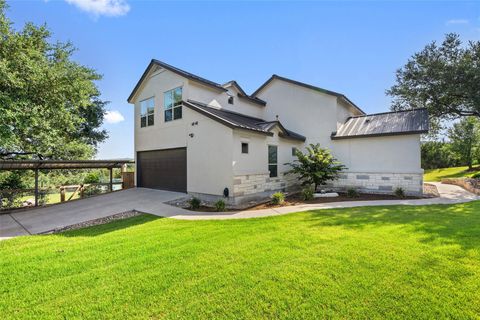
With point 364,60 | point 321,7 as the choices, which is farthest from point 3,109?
point 364,60

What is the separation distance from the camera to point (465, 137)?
2908cm

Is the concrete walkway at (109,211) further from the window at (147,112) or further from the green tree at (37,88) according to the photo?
the window at (147,112)

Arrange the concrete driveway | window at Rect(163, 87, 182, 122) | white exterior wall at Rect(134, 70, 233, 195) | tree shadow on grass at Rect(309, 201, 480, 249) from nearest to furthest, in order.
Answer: tree shadow on grass at Rect(309, 201, 480, 249)
the concrete driveway
white exterior wall at Rect(134, 70, 233, 195)
window at Rect(163, 87, 182, 122)

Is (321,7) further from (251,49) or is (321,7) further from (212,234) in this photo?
(212,234)

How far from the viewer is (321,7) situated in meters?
10.5

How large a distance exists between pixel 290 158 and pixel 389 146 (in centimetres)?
558

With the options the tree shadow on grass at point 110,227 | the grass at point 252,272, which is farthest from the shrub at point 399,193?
the tree shadow on grass at point 110,227

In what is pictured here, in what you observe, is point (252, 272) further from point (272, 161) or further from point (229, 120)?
point (272, 161)

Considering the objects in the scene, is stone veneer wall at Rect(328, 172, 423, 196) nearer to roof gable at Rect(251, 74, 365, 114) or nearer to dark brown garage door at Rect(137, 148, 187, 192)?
roof gable at Rect(251, 74, 365, 114)

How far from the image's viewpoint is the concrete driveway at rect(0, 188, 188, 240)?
770cm

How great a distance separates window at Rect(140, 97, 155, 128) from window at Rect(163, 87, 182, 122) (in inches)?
58.4

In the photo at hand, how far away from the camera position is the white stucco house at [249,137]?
10.9 metres

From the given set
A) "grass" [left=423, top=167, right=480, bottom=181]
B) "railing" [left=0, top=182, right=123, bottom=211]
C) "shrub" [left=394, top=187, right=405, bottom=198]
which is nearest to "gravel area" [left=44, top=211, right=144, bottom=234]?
"railing" [left=0, top=182, right=123, bottom=211]

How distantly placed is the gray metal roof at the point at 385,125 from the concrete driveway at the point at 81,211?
36.5ft
